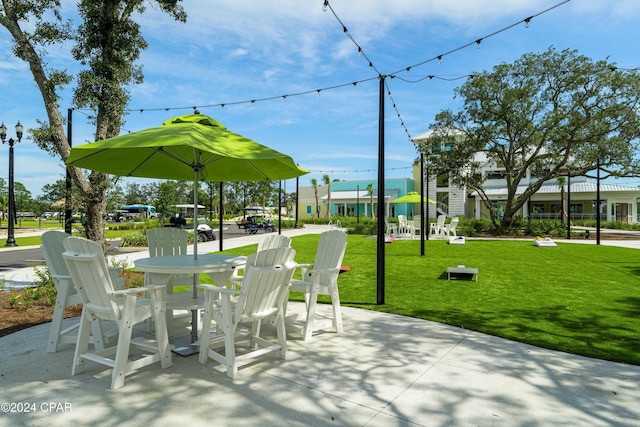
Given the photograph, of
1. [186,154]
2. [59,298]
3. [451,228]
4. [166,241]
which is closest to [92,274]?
[59,298]

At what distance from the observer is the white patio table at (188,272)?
11.4ft

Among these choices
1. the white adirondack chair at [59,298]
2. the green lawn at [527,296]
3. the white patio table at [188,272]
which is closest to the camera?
the white patio table at [188,272]

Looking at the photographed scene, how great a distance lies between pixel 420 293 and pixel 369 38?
4.31 metres

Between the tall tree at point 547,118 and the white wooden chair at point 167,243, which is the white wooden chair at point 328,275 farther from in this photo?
the tall tree at point 547,118

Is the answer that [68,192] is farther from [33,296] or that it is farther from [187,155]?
[187,155]

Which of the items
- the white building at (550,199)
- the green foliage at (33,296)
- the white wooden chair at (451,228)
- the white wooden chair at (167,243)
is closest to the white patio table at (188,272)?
the white wooden chair at (167,243)

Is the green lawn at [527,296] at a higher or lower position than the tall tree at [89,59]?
lower

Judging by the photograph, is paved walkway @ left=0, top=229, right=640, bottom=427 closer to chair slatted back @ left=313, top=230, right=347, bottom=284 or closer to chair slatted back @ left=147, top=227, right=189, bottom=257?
chair slatted back @ left=313, top=230, right=347, bottom=284

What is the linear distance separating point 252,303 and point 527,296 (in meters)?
4.98

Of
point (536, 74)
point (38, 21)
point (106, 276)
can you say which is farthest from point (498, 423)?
point (536, 74)

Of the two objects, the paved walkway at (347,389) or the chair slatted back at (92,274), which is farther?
the chair slatted back at (92,274)

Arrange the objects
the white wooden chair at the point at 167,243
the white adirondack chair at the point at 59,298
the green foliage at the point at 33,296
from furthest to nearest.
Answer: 1. the green foliage at the point at 33,296
2. the white wooden chair at the point at 167,243
3. the white adirondack chair at the point at 59,298

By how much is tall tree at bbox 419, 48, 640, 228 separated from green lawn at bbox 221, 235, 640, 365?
943cm

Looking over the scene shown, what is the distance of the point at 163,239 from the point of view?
517 centimetres
